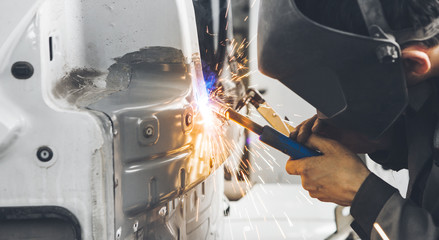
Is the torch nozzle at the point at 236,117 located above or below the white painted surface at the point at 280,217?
above

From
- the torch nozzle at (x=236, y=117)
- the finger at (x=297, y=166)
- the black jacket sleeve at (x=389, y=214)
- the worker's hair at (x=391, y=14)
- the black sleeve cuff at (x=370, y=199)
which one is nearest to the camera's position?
the worker's hair at (x=391, y=14)

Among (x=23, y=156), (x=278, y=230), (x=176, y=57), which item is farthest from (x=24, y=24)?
(x=278, y=230)

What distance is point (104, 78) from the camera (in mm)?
1586

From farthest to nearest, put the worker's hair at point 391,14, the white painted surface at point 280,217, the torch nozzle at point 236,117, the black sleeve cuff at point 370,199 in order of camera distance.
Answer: the white painted surface at point 280,217 → the torch nozzle at point 236,117 → the black sleeve cuff at point 370,199 → the worker's hair at point 391,14

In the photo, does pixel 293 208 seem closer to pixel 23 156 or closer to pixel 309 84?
pixel 309 84

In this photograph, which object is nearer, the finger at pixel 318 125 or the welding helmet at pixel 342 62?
the welding helmet at pixel 342 62

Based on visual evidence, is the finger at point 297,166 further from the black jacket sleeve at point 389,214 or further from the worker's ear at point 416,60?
the worker's ear at point 416,60

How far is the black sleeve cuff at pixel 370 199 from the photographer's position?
1481 mm

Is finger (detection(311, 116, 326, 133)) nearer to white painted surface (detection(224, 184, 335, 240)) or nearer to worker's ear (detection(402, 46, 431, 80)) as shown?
worker's ear (detection(402, 46, 431, 80))

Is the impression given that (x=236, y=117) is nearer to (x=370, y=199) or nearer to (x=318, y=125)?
(x=318, y=125)

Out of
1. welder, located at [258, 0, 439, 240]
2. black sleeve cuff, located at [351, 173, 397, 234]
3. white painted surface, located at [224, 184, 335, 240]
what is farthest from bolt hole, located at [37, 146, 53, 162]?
white painted surface, located at [224, 184, 335, 240]

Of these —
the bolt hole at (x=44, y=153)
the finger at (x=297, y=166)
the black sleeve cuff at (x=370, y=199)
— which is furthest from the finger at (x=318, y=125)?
the bolt hole at (x=44, y=153)

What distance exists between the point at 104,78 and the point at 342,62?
33.3 inches

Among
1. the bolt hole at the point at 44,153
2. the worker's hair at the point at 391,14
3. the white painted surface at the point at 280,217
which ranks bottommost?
the white painted surface at the point at 280,217
